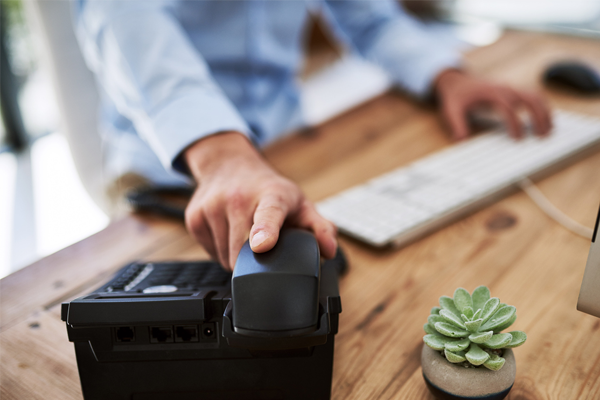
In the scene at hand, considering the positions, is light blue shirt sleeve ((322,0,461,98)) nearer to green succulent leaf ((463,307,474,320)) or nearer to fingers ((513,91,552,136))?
fingers ((513,91,552,136))

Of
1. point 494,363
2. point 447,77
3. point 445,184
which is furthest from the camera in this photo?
point 447,77

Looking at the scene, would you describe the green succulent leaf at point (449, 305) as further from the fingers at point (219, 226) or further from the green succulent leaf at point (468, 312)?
the fingers at point (219, 226)

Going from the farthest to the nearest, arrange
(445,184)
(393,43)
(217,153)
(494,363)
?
1. (393,43)
2. (445,184)
3. (217,153)
4. (494,363)

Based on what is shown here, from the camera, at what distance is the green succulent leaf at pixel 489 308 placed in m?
0.32

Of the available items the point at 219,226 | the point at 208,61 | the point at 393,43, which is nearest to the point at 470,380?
the point at 219,226

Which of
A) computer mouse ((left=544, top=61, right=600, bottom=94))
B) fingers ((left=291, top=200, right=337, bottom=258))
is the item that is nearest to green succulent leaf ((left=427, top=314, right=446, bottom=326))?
fingers ((left=291, top=200, right=337, bottom=258))

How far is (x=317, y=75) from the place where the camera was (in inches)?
124

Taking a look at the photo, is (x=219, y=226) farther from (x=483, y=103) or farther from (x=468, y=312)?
(x=483, y=103)

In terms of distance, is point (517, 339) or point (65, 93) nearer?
point (517, 339)

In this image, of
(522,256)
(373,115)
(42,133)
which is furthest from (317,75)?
(522,256)

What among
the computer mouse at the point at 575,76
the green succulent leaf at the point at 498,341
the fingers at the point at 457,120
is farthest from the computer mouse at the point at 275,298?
the computer mouse at the point at 575,76

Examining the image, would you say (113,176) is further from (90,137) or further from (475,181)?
(475,181)

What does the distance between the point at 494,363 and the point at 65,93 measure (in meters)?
1.02

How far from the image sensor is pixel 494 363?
1.01 feet
